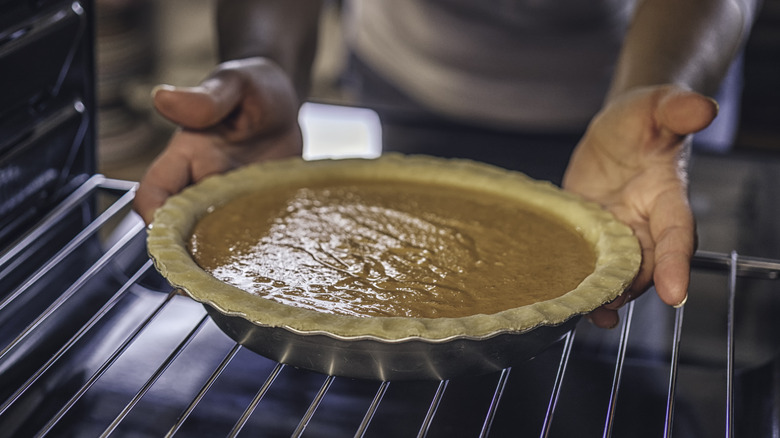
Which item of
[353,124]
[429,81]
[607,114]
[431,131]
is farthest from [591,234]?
[353,124]

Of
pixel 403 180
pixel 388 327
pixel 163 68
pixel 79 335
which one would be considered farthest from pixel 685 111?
pixel 163 68

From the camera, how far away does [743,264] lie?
114 centimetres

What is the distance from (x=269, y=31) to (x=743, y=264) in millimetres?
1044

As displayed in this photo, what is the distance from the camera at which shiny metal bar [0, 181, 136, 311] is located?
38.4 inches

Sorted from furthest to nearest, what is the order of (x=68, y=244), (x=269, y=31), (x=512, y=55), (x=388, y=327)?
(x=512, y=55) → (x=269, y=31) → (x=68, y=244) → (x=388, y=327)

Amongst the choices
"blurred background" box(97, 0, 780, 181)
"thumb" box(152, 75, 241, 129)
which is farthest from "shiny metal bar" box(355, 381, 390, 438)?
"blurred background" box(97, 0, 780, 181)

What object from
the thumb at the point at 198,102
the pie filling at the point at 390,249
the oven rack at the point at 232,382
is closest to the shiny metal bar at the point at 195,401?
the oven rack at the point at 232,382

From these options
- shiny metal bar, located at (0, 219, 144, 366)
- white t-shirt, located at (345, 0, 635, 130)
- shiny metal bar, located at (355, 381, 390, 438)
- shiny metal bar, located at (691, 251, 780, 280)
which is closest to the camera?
shiny metal bar, located at (355, 381, 390, 438)

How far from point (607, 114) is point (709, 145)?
0.62 m

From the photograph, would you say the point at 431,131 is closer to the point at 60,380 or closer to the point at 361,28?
the point at 361,28

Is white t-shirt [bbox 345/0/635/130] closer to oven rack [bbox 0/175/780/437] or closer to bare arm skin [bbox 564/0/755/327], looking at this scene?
bare arm skin [bbox 564/0/755/327]

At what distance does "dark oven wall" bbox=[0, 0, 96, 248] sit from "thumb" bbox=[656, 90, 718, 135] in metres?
0.91

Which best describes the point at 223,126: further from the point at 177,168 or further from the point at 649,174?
the point at 649,174

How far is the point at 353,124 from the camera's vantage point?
14.7ft
